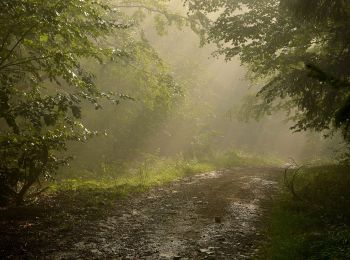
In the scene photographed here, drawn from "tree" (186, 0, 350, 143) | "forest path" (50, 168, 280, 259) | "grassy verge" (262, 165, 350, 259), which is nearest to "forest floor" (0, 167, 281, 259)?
"forest path" (50, 168, 280, 259)

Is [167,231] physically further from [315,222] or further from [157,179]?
[157,179]

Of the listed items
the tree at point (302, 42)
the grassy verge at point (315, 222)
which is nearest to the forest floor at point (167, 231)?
the grassy verge at point (315, 222)

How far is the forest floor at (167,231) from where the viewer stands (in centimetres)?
827

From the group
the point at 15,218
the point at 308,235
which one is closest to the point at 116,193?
the point at 15,218

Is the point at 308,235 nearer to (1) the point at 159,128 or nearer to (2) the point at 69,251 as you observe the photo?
(2) the point at 69,251

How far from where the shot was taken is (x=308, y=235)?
28.6 ft

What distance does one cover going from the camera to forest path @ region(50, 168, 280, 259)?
8375 mm

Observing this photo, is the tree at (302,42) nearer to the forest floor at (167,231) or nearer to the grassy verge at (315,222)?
the grassy verge at (315,222)

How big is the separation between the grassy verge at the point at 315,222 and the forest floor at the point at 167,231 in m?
0.46

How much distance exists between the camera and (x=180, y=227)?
10.4 metres

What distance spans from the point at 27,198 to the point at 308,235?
26.3 ft

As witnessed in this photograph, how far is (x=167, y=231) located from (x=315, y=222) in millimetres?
3659

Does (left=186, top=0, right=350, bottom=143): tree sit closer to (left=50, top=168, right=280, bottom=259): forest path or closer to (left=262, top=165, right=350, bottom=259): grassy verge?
(left=262, top=165, right=350, bottom=259): grassy verge

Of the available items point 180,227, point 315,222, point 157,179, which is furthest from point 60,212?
point 157,179
